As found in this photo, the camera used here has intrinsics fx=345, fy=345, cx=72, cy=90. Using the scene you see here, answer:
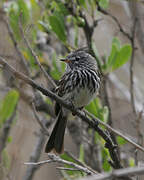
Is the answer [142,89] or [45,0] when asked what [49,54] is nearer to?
[45,0]

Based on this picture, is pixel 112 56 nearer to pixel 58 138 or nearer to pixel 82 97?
pixel 82 97

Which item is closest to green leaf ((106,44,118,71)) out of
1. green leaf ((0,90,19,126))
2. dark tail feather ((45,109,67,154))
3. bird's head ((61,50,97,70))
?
bird's head ((61,50,97,70))

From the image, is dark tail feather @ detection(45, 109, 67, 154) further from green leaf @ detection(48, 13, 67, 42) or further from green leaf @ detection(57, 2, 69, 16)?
green leaf @ detection(57, 2, 69, 16)

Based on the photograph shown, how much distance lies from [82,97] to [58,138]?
43cm

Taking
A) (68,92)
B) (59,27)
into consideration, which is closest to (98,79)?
(68,92)

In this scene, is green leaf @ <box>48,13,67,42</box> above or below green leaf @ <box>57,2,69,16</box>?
below

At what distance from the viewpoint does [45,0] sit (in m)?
3.67

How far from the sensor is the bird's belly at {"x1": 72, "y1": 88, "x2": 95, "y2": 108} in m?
3.02

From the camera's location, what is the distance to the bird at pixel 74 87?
9.92 feet

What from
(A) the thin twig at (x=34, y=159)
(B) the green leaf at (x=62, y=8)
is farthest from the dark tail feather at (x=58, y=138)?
(B) the green leaf at (x=62, y=8)

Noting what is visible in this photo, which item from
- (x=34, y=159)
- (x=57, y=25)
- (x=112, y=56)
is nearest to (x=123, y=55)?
(x=112, y=56)

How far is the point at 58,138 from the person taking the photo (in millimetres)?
3100

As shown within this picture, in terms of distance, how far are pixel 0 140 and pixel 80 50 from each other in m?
1.18

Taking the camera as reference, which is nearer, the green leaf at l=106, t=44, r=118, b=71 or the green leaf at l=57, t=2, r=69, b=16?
the green leaf at l=106, t=44, r=118, b=71
